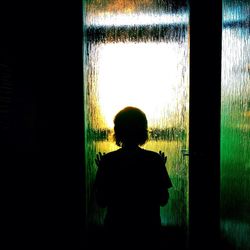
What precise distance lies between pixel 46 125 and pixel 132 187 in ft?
2.40

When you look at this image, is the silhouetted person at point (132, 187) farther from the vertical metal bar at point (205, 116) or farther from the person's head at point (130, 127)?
the vertical metal bar at point (205, 116)

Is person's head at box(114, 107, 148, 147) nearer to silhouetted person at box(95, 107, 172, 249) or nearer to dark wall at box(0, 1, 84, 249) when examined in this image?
silhouetted person at box(95, 107, 172, 249)

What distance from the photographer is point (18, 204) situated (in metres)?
1.79

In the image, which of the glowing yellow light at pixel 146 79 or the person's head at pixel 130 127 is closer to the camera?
the person's head at pixel 130 127

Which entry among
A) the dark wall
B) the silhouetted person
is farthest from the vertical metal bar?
the dark wall

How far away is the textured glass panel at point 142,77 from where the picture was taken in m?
1.90

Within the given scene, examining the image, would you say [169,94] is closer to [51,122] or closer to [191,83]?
[191,83]

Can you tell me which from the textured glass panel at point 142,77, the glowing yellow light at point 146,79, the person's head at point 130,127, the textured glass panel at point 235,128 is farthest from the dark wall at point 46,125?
the textured glass panel at point 235,128

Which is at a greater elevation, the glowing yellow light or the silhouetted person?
the glowing yellow light

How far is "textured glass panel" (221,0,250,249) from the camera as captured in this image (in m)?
1.75

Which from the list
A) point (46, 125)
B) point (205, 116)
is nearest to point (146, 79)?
point (205, 116)

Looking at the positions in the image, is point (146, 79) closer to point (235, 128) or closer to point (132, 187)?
point (235, 128)

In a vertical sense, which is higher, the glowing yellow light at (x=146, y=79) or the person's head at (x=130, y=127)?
the glowing yellow light at (x=146, y=79)

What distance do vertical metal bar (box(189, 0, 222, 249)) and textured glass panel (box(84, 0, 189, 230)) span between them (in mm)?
61
